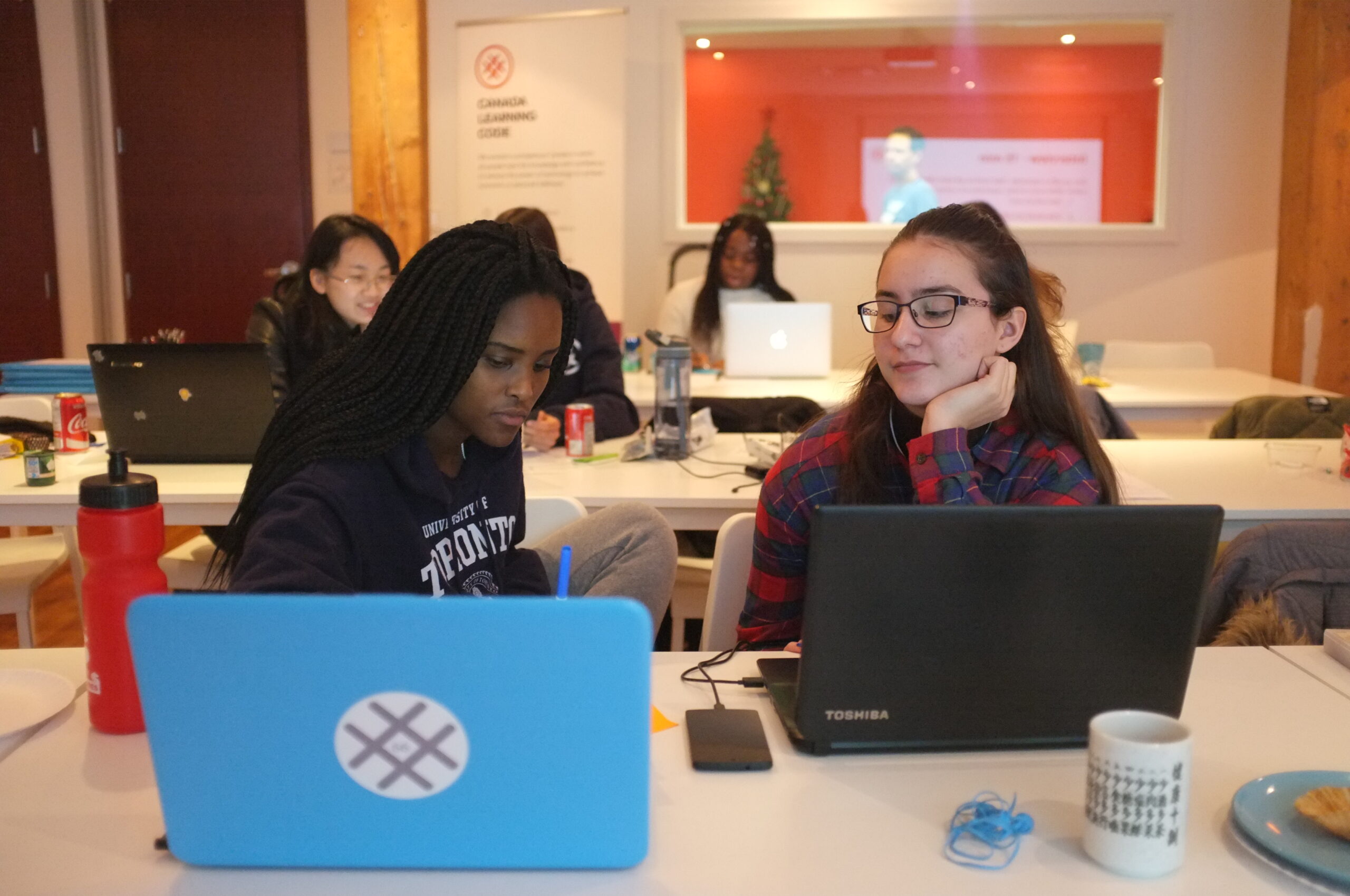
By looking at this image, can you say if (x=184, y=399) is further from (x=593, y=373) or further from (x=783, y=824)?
(x=783, y=824)

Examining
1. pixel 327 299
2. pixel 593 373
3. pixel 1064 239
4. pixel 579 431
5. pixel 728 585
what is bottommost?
pixel 728 585

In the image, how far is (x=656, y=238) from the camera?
20.3 feet

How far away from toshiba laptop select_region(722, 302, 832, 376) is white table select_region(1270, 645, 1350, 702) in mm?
2754

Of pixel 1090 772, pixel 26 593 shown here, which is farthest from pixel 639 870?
pixel 26 593

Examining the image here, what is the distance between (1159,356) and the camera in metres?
5.00

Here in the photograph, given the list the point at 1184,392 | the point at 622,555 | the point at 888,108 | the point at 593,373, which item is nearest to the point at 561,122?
the point at 888,108

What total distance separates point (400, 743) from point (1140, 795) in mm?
579

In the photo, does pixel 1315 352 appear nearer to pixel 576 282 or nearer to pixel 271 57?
pixel 576 282

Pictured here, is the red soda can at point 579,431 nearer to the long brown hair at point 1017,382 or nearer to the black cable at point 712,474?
the black cable at point 712,474

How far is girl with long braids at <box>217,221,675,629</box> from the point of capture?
1.31 metres

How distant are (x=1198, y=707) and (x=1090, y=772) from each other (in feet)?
1.37

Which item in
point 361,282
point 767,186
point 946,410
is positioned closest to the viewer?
point 946,410

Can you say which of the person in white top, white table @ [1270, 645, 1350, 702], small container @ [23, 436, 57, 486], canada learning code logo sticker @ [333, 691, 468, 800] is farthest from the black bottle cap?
the person in white top

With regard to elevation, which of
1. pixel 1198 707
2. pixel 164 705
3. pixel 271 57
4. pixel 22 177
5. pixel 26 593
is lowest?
pixel 26 593
